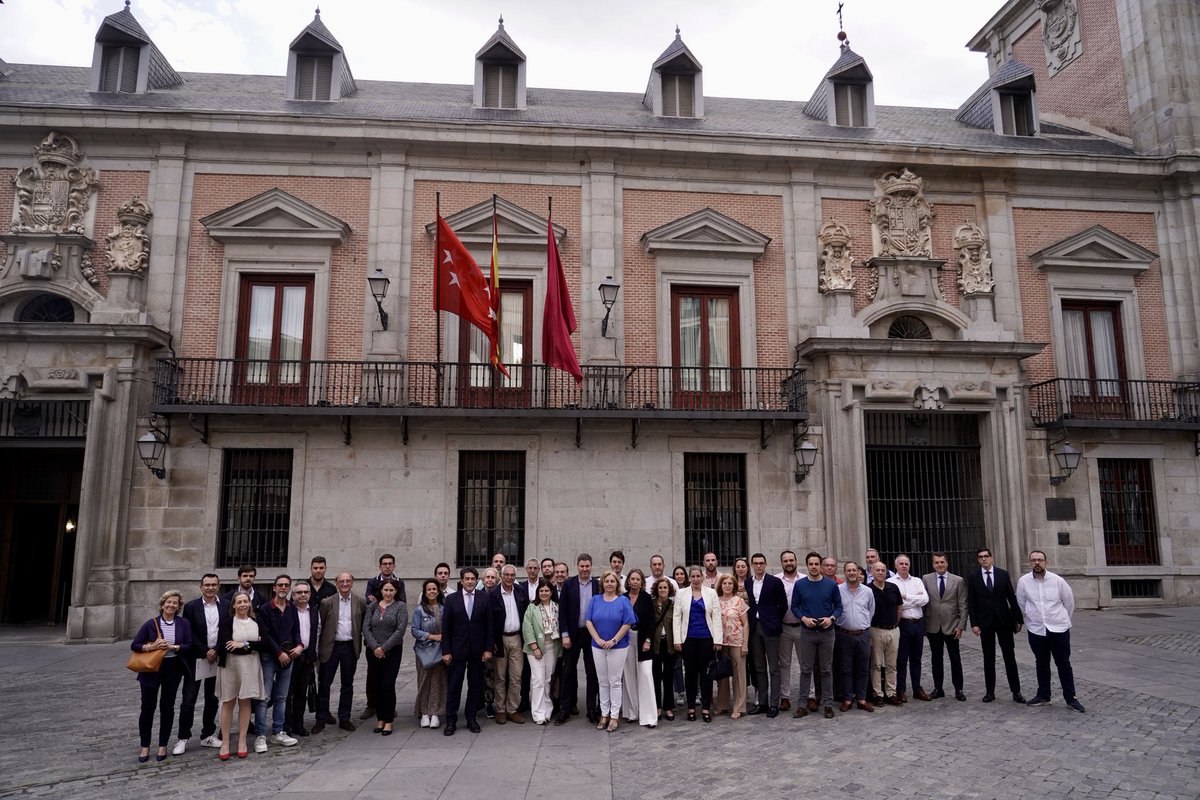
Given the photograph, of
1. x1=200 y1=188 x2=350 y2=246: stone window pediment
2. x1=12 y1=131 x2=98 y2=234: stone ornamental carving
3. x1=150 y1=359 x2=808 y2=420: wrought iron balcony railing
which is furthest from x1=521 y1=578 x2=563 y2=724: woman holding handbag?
x1=12 y1=131 x2=98 y2=234: stone ornamental carving

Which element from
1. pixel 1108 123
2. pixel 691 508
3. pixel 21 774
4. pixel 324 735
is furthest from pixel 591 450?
pixel 1108 123

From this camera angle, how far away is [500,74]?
17.8m

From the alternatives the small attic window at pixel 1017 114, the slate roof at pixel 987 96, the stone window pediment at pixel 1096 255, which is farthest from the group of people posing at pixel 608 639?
the slate roof at pixel 987 96

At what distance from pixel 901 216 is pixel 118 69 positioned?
17.5 meters

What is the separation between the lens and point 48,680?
33.1 ft

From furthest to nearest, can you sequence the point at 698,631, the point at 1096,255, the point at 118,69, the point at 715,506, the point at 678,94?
1. the point at 678,94
2. the point at 118,69
3. the point at 1096,255
4. the point at 715,506
5. the point at 698,631

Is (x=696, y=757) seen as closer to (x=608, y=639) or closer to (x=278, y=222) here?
(x=608, y=639)

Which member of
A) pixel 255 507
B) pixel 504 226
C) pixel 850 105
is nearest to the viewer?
pixel 255 507

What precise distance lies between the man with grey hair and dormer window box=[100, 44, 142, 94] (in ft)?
51.5

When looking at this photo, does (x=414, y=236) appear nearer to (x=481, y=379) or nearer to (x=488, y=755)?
(x=481, y=379)

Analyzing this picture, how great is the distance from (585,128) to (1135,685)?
42.3 ft

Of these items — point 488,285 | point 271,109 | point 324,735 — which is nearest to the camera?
point 324,735

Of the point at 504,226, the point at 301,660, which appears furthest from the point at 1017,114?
the point at 301,660

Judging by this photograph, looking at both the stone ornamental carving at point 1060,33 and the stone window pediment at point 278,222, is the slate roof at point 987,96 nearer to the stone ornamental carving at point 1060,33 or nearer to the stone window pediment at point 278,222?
the stone ornamental carving at point 1060,33
